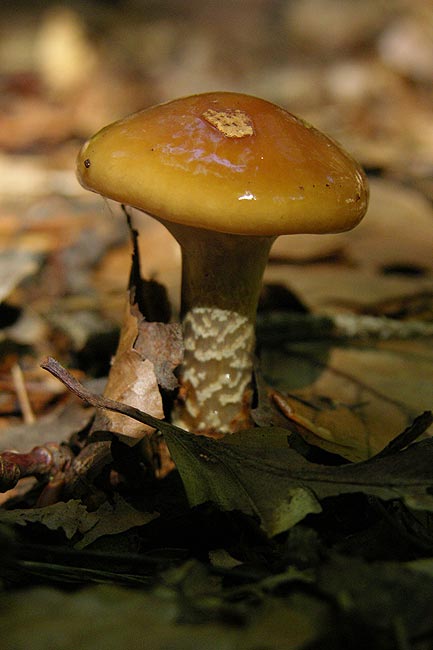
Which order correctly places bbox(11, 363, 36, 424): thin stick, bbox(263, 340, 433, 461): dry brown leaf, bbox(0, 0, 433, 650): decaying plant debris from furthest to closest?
1. bbox(11, 363, 36, 424): thin stick
2. bbox(263, 340, 433, 461): dry brown leaf
3. bbox(0, 0, 433, 650): decaying plant debris

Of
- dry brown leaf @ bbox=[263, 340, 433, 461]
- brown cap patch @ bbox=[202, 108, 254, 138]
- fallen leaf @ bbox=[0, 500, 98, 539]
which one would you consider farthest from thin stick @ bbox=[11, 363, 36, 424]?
brown cap patch @ bbox=[202, 108, 254, 138]

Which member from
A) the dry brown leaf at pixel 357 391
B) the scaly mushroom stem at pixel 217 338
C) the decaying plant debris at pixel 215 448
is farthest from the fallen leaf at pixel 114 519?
the dry brown leaf at pixel 357 391

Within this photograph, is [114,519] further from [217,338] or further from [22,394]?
[22,394]

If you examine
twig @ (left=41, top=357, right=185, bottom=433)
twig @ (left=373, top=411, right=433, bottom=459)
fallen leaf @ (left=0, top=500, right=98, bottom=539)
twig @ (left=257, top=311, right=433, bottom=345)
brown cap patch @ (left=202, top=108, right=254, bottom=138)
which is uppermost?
brown cap patch @ (left=202, top=108, right=254, bottom=138)

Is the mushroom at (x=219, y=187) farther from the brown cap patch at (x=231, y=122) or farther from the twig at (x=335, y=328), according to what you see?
the twig at (x=335, y=328)

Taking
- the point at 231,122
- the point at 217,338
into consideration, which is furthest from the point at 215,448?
the point at 231,122

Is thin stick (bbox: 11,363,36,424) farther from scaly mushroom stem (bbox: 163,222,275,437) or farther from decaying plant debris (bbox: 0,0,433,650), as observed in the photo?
scaly mushroom stem (bbox: 163,222,275,437)

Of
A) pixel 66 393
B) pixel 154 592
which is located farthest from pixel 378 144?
pixel 154 592

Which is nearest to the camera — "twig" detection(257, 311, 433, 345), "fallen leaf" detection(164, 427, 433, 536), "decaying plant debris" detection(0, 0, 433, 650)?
"decaying plant debris" detection(0, 0, 433, 650)
